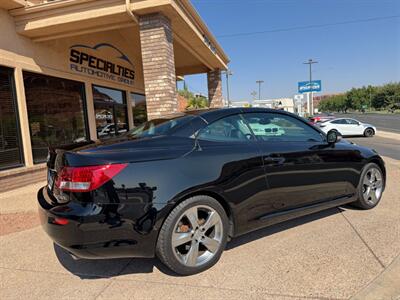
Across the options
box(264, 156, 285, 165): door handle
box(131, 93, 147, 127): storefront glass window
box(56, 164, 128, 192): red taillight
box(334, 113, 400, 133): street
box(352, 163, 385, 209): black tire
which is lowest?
box(334, 113, 400, 133): street

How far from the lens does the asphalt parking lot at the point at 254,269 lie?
2.55 meters

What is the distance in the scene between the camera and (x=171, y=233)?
2.63 metres

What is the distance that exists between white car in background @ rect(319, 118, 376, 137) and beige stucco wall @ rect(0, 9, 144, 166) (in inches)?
547

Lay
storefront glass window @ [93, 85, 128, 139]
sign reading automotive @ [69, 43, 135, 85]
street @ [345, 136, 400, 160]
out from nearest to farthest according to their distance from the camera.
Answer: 1. sign reading automotive @ [69, 43, 135, 85]
2. street @ [345, 136, 400, 160]
3. storefront glass window @ [93, 85, 128, 139]

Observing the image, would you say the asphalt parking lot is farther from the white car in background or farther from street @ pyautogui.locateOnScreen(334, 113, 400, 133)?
street @ pyautogui.locateOnScreen(334, 113, 400, 133)

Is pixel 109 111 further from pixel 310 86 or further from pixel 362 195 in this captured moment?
pixel 310 86

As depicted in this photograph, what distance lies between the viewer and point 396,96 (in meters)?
80.2

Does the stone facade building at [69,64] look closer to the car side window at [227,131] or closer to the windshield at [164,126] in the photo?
the windshield at [164,126]

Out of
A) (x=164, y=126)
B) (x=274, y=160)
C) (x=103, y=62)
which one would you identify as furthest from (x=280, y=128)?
(x=103, y=62)

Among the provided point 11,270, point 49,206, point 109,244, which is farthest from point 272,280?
point 11,270

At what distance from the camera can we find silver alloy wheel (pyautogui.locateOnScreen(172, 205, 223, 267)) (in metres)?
2.74

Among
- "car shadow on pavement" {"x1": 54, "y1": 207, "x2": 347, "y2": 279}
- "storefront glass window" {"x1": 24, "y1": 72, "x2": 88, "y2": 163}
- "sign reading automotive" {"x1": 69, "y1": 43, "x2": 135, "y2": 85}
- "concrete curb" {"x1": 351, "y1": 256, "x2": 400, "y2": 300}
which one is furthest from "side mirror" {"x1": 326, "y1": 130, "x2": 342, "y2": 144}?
"sign reading automotive" {"x1": 69, "y1": 43, "x2": 135, "y2": 85}

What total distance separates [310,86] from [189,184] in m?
36.6

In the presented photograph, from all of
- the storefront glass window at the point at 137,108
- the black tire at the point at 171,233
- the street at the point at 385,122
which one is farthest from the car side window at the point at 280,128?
the street at the point at 385,122
